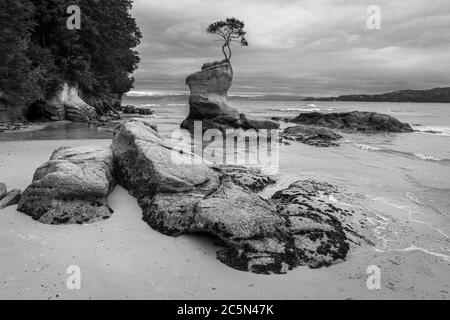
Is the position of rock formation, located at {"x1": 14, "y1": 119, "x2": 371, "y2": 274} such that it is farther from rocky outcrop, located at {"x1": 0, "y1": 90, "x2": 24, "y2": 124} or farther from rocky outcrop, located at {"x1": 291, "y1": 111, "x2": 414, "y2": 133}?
rocky outcrop, located at {"x1": 291, "y1": 111, "x2": 414, "y2": 133}

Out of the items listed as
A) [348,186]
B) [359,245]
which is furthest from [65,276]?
[348,186]

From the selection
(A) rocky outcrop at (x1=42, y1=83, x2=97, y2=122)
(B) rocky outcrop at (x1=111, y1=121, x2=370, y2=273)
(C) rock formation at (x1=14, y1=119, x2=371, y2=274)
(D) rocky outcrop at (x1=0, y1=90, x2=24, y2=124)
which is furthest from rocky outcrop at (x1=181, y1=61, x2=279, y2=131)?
(C) rock formation at (x1=14, y1=119, x2=371, y2=274)

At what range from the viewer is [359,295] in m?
5.45

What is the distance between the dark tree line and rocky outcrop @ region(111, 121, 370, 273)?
13.3 meters

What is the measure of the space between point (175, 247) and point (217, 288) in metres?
1.31

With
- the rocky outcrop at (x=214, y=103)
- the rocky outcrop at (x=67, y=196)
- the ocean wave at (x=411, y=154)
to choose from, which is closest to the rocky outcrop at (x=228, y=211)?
the rocky outcrop at (x=67, y=196)

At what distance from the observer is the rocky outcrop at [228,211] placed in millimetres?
6285

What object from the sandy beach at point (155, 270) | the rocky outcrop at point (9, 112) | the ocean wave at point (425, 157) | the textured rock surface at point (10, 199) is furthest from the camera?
the rocky outcrop at point (9, 112)

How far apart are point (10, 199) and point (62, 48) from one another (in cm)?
2947

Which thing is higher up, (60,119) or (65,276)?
(60,119)

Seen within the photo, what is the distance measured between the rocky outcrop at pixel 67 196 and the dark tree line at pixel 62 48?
45.4ft

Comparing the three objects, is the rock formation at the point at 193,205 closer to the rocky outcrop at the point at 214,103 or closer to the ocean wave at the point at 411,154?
the ocean wave at the point at 411,154

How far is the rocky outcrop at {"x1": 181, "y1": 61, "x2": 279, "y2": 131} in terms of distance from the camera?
94.2 feet

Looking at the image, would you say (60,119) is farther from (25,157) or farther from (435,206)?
(435,206)
